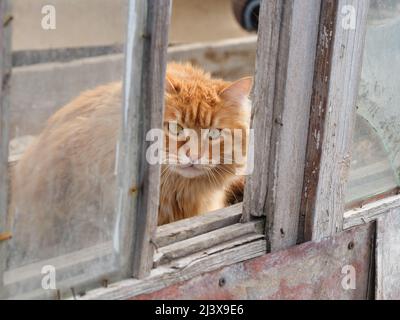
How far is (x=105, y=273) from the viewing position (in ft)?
7.70

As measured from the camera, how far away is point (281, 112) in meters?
2.85

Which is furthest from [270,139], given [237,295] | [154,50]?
[154,50]

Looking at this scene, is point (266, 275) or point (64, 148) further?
point (266, 275)

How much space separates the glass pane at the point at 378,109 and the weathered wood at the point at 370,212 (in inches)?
1.9

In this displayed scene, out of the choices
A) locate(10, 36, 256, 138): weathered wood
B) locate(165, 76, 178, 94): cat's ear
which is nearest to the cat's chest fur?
locate(165, 76, 178, 94): cat's ear

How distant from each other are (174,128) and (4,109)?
4.58 feet

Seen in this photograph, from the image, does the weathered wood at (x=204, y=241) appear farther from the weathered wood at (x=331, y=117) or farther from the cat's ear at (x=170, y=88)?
the cat's ear at (x=170, y=88)

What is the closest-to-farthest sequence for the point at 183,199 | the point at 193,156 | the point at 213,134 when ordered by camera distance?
the point at 193,156 < the point at 213,134 < the point at 183,199

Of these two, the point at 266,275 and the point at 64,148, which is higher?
the point at 64,148

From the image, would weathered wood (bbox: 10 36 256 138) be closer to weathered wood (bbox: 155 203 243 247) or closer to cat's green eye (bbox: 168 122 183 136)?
weathered wood (bbox: 155 203 243 247)

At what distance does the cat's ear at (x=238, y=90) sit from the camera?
3318 millimetres

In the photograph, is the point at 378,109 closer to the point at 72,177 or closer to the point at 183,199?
the point at 183,199

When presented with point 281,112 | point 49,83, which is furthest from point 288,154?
point 49,83
